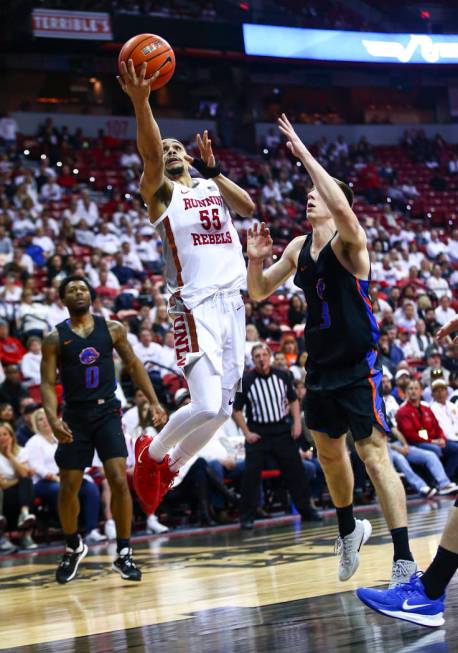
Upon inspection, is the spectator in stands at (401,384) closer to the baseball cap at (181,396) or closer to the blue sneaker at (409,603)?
the baseball cap at (181,396)

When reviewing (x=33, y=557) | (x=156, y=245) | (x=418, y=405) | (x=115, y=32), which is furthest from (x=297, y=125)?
(x=33, y=557)

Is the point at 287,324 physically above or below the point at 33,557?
above

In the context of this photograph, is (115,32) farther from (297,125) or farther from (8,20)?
(297,125)

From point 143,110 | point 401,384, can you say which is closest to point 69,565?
point 143,110

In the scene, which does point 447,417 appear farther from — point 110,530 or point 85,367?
point 85,367

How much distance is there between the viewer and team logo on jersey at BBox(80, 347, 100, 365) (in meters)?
7.35

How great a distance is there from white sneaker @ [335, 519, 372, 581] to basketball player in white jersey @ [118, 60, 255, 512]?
0.95 m

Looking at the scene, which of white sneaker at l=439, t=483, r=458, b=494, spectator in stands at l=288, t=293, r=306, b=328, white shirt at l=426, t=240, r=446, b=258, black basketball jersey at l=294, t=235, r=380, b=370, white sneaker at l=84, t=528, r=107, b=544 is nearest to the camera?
black basketball jersey at l=294, t=235, r=380, b=370

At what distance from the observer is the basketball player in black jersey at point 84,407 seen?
7191mm

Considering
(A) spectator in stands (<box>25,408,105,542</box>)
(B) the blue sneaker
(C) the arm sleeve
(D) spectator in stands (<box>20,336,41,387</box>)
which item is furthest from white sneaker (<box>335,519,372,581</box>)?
(D) spectator in stands (<box>20,336,41,387</box>)

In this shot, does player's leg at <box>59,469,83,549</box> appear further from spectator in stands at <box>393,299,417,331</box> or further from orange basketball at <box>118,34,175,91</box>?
spectator in stands at <box>393,299,417,331</box>

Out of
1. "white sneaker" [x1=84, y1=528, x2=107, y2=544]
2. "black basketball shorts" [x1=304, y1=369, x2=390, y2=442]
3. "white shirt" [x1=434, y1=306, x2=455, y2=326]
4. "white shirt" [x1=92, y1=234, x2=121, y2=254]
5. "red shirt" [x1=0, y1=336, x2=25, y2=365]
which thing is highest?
"white shirt" [x1=92, y1=234, x2=121, y2=254]

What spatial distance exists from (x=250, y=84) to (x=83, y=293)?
24.6m

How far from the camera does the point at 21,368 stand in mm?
12602
